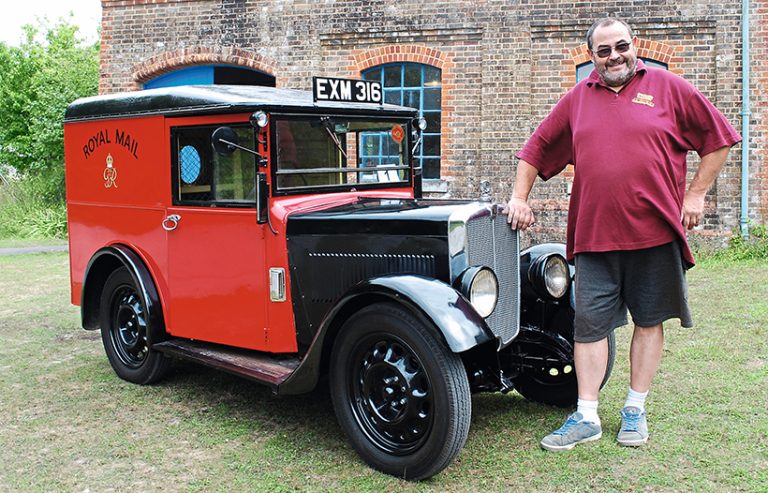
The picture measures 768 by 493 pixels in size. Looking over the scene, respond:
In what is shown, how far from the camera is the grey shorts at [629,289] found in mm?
3963

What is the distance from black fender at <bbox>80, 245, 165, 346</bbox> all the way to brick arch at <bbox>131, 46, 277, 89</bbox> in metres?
7.22

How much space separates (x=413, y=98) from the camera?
12.1 m

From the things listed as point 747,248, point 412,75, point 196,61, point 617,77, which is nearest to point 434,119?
point 412,75

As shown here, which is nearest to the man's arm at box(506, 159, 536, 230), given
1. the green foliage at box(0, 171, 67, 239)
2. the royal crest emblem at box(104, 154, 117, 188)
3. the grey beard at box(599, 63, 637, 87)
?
the grey beard at box(599, 63, 637, 87)

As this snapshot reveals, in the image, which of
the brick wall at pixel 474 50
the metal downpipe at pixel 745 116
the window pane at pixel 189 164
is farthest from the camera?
the brick wall at pixel 474 50

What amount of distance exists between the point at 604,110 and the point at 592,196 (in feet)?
1.41

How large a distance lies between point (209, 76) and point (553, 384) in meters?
9.79

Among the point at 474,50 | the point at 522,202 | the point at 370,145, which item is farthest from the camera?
the point at 474,50

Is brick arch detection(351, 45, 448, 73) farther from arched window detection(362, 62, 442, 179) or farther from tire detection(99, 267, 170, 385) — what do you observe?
tire detection(99, 267, 170, 385)

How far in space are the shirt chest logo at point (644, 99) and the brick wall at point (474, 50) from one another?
24.8 ft

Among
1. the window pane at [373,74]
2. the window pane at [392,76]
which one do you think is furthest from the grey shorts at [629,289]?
the window pane at [373,74]

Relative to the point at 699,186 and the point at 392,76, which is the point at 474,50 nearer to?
the point at 392,76

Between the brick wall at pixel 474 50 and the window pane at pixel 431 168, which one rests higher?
the brick wall at pixel 474 50

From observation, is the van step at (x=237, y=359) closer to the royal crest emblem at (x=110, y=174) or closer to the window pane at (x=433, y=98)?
the royal crest emblem at (x=110, y=174)
